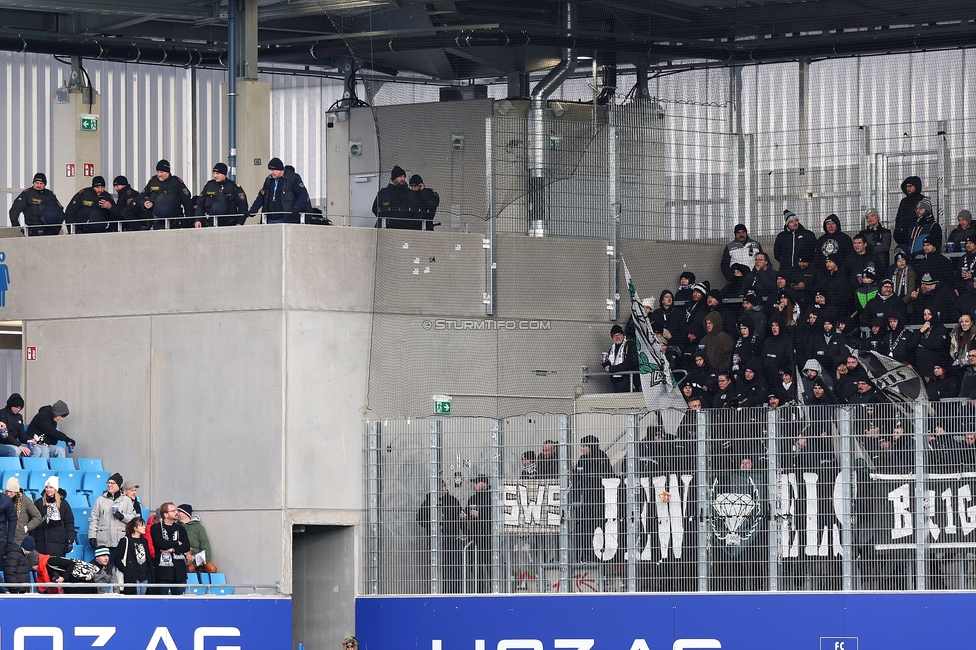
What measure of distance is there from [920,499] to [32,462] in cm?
1050

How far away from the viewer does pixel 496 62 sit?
23.3 metres

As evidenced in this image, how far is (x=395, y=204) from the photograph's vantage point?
2234 cm

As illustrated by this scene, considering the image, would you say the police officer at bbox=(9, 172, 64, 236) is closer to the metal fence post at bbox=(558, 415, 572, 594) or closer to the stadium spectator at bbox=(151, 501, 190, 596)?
the stadium spectator at bbox=(151, 501, 190, 596)

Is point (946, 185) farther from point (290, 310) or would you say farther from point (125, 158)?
point (125, 158)

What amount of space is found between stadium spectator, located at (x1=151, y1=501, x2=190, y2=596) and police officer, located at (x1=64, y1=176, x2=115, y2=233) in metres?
4.67

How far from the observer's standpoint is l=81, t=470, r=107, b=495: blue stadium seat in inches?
827

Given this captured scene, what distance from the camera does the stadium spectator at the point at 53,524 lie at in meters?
19.3

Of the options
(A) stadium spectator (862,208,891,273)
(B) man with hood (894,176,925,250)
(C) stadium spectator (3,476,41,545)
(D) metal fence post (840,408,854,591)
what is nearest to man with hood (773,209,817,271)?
(A) stadium spectator (862,208,891,273)

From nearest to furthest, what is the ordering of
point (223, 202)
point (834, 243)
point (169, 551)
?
point (169, 551), point (834, 243), point (223, 202)

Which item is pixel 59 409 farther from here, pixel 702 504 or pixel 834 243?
pixel 834 243

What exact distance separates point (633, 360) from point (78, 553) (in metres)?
7.34

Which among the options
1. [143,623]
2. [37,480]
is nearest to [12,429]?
[37,480]

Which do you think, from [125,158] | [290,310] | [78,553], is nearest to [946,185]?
[290,310]

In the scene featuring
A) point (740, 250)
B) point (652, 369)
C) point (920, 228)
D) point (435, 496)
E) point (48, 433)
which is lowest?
point (435, 496)
